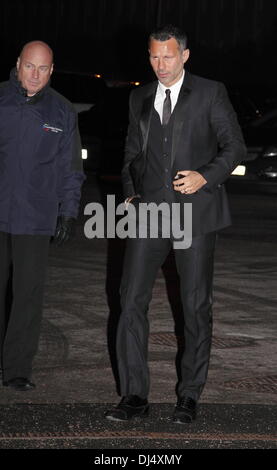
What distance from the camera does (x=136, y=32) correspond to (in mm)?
61188

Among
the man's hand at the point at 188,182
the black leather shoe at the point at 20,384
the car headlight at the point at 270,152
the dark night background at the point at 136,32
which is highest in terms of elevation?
the dark night background at the point at 136,32

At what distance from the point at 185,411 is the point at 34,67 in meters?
2.12

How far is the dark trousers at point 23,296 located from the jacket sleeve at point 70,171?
238mm

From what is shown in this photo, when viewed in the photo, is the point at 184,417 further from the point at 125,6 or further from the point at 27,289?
the point at 125,6

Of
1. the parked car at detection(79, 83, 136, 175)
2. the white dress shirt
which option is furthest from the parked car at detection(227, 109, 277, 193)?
the white dress shirt

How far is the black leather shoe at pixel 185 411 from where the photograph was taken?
19.3 ft

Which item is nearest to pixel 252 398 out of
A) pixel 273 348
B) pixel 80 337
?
pixel 273 348

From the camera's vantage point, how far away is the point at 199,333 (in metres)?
6.07

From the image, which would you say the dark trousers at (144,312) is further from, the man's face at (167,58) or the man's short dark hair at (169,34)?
the man's short dark hair at (169,34)

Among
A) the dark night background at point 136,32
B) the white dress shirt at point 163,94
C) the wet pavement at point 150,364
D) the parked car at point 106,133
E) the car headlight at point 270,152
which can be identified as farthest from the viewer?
the dark night background at point 136,32

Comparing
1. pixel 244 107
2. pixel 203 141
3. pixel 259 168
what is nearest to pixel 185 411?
Result: pixel 203 141

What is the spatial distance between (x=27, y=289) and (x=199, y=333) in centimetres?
115

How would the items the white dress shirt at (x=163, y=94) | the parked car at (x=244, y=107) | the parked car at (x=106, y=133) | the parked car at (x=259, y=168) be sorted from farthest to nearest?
the parked car at (x=244, y=107) < the parked car at (x=106, y=133) < the parked car at (x=259, y=168) < the white dress shirt at (x=163, y=94)

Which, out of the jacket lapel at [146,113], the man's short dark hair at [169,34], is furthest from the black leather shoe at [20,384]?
the man's short dark hair at [169,34]
